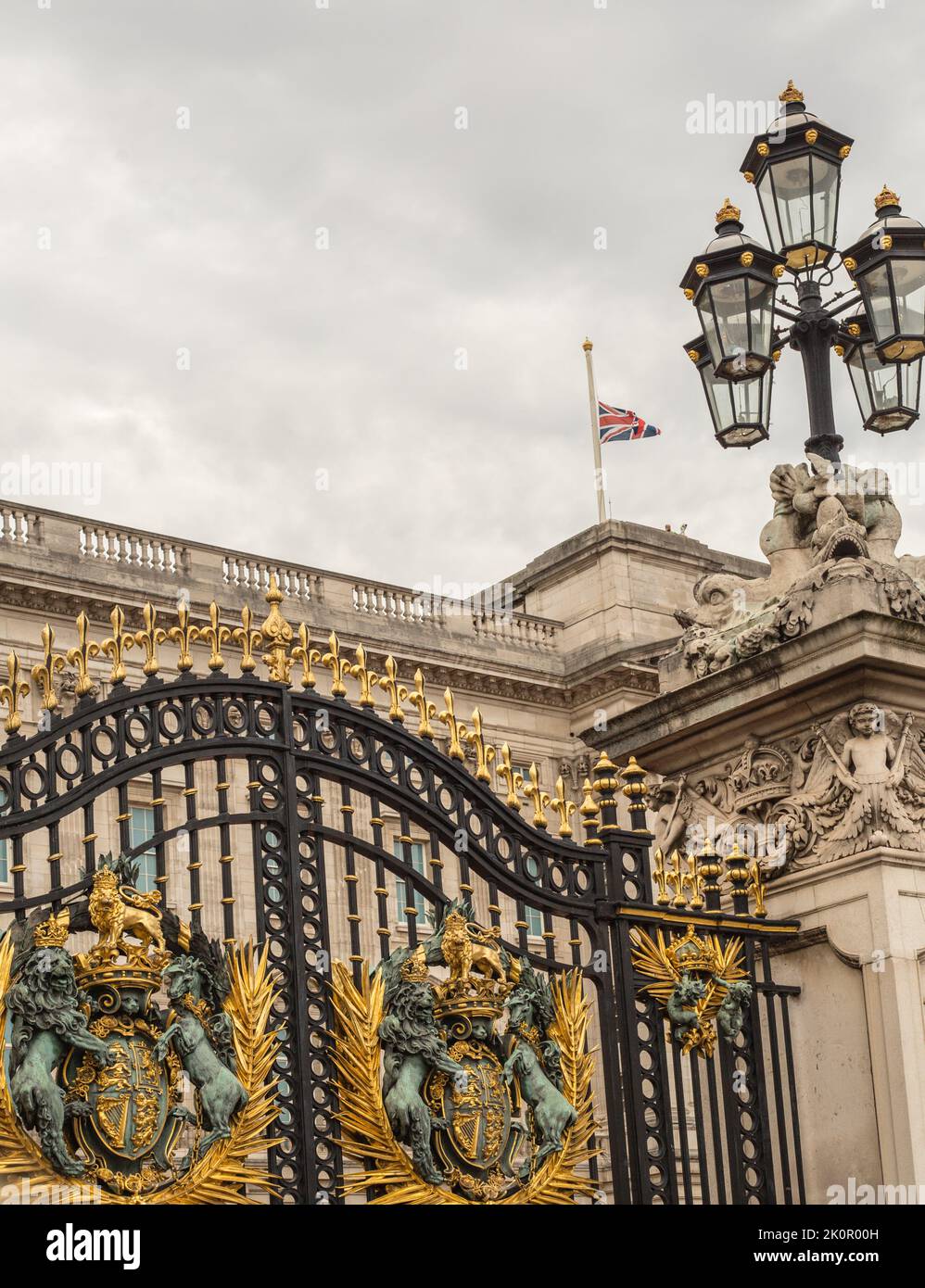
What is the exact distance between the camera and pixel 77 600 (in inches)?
1003

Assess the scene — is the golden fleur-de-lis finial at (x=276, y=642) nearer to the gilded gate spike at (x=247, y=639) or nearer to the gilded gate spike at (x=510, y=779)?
the gilded gate spike at (x=247, y=639)

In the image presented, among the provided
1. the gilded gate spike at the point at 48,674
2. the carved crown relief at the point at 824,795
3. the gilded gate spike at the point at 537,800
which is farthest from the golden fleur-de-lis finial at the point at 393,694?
the carved crown relief at the point at 824,795

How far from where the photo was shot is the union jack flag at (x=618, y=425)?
30.4 metres

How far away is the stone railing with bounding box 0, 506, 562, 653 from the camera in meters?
25.8

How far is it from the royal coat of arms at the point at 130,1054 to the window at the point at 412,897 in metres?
0.94

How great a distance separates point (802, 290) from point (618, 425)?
837 inches

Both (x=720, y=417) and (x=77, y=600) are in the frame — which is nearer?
(x=720, y=417)

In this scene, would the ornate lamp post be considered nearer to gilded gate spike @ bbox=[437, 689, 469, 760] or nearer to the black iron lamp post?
the black iron lamp post

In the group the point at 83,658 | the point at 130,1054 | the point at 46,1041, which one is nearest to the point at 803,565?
the point at 83,658

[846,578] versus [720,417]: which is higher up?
[720,417]

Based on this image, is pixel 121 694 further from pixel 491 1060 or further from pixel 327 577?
pixel 327 577

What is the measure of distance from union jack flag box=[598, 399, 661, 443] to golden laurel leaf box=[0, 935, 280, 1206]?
2350 cm

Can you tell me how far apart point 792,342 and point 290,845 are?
350cm
